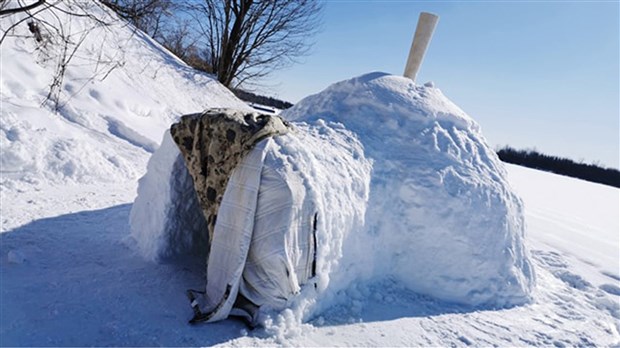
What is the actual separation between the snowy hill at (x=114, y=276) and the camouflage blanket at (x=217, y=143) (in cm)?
62

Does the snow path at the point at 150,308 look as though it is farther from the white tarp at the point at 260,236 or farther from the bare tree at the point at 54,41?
the bare tree at the point at 54,41

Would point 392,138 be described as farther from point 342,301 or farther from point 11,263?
point 11,263

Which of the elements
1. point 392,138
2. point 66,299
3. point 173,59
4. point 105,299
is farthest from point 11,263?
point 173,59

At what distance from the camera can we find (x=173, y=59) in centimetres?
892

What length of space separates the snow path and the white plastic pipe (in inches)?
93.7

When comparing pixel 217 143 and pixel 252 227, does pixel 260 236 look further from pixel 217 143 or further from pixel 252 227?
pixel 217 143

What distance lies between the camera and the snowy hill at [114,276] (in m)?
2.07

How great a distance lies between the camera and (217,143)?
236cm

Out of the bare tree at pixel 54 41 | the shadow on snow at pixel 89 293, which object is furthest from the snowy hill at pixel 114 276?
the bare tree at pixel 54 41

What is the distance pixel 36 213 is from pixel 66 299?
141 cm

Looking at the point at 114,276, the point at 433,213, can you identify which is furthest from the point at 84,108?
the point at 433,213

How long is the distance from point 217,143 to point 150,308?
105cm

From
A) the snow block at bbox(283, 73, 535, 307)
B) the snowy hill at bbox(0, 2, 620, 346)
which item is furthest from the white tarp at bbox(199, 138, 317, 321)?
the snow block at bbox(283, 73, 535, 307)

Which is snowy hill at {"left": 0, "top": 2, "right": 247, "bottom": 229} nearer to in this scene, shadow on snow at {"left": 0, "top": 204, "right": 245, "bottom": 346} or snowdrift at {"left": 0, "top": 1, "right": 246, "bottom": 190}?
snowdrift at {"left": 0, "top": 1, "right": 246, "bottom": 190}
